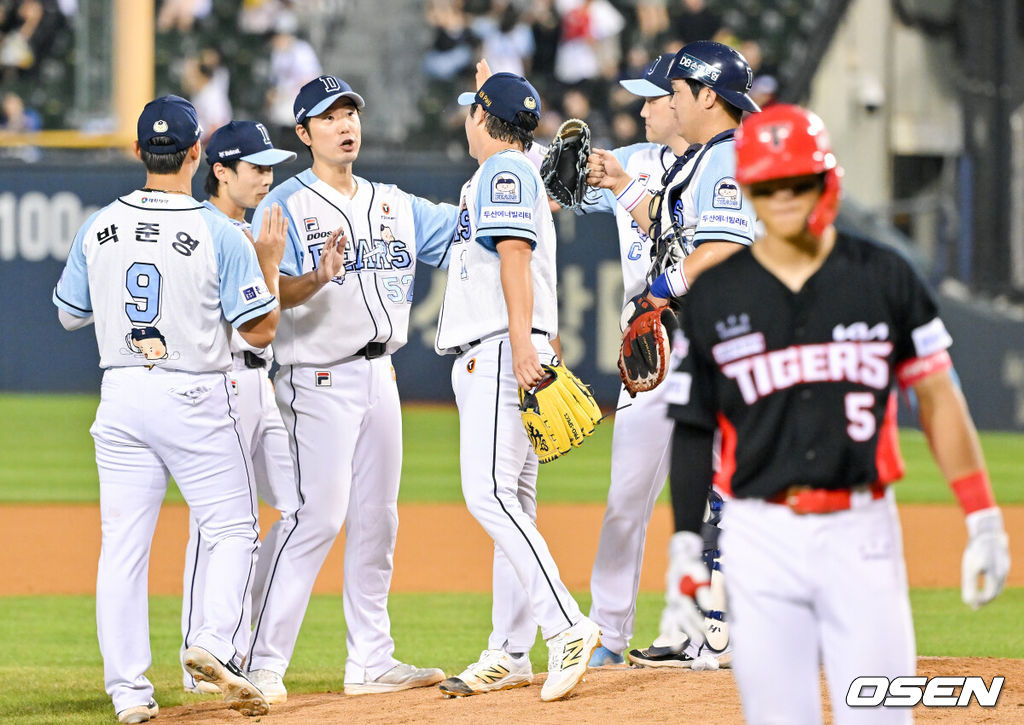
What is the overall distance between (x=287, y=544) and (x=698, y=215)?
1.84 m

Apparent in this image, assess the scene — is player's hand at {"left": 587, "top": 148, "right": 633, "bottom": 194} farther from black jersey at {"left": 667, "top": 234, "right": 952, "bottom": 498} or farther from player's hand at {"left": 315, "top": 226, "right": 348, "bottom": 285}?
black jersey at {"left": 667, "top": 234, "right": 952, "bottom": 498}

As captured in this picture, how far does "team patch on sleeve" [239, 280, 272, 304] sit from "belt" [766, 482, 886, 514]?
2.42 metres

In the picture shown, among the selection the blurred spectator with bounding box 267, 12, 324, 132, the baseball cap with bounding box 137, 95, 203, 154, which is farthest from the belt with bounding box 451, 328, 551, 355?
the blurred spectator with bounding box 267, 12, 324, 132

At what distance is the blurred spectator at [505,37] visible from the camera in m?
17.1

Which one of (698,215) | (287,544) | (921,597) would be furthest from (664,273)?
(921,597)

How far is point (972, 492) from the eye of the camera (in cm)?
282

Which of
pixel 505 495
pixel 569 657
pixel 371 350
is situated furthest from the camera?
pixel 371 350

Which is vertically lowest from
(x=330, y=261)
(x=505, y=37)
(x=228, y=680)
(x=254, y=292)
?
(x=228, y=680)

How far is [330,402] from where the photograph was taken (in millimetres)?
5098

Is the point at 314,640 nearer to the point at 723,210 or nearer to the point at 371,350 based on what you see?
the point at 371,350

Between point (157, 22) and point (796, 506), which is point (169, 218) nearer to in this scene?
point (796, 506)

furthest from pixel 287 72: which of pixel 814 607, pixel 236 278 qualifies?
pixel 814 607

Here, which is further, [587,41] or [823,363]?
[587,41]

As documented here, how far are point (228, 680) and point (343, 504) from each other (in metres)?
0.85
